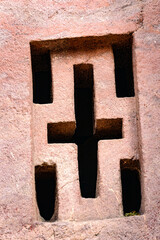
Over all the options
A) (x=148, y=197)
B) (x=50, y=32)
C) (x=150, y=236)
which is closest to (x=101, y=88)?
(x=50, y=32)

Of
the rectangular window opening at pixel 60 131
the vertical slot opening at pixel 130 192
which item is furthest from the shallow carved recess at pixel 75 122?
the vertical slot opening at pixel 130 192

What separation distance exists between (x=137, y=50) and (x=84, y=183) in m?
0.81

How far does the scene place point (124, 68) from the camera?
9.37 feet

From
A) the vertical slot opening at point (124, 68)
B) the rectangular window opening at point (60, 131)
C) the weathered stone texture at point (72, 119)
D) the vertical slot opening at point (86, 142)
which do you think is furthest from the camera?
the vertical slot opening at point (86, 142)

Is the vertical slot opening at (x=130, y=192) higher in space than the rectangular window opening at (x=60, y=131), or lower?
lower

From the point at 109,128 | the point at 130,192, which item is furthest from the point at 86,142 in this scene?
the point at 109,128

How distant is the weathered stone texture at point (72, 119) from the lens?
2227 millimetres

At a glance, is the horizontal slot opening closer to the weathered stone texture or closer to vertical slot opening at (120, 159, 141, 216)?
A: the weathered stone texture

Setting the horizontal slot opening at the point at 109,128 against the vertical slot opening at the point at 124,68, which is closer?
the horizontal slot opening at the point at 109,128

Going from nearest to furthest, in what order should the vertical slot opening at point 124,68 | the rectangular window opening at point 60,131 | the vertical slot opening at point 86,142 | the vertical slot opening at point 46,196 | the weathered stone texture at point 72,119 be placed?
the weathered stone texture at point 72,119 → the rectangular window opening at point 60,131 → the vertical slot opening at point 124,68 → the vertical slot opening at point 46,196 → the vertical slot opening at point 86,142

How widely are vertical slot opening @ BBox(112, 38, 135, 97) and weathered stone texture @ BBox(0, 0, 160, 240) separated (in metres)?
0.08

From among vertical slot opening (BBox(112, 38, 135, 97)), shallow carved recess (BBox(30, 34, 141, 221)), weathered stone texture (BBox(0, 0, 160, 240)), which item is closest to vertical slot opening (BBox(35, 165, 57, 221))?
shallow carved recess (BBox(30, 34, 141, 221))

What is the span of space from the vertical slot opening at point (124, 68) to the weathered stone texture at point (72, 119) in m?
0.08

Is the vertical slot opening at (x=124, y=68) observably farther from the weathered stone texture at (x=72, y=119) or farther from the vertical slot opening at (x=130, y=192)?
the vertical slot opening at (x=130, y=192)
